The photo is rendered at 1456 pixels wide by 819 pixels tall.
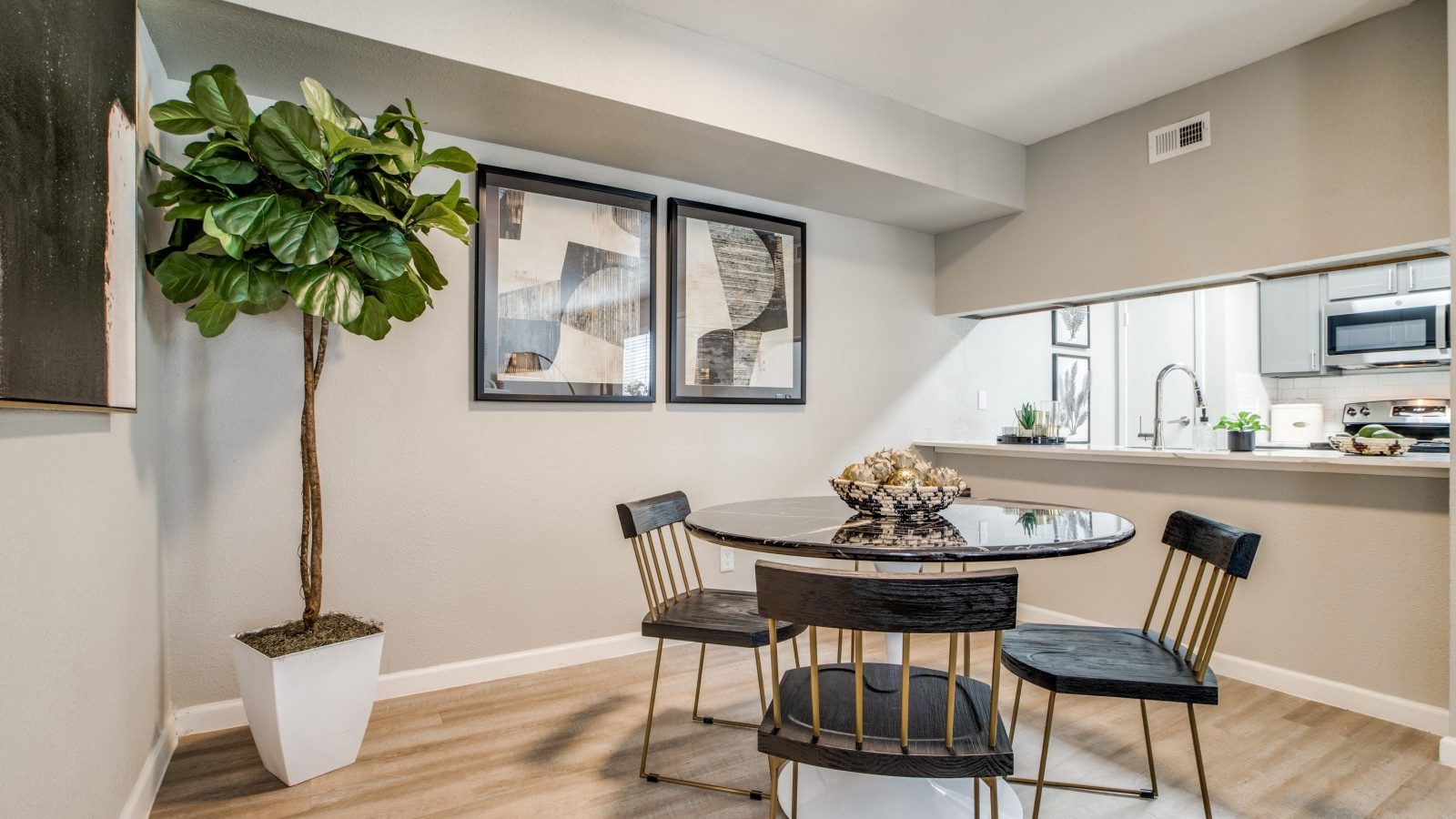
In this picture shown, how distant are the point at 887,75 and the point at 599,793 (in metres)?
2.91

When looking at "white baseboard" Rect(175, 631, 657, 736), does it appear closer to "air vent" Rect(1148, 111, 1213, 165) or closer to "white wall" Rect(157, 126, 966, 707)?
"white wall" Rect(157, 126, 966, 707)

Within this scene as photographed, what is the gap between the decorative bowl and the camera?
2.49m

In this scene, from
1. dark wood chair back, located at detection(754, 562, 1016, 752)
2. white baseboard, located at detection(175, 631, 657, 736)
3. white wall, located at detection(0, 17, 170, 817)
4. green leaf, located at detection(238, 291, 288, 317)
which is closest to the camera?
white wall, located at detection(0, 17, 170, 817)

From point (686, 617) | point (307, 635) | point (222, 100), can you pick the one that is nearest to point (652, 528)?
point (686, 617)

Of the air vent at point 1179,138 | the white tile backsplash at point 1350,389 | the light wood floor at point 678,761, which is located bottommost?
the light wood floor at point 678,761

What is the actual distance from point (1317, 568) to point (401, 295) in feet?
11.4

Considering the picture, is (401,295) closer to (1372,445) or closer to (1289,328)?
(1372,445)

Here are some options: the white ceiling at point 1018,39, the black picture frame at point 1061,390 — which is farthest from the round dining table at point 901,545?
the black picture frame at point 1061,390

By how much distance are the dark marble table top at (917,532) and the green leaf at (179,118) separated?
1659 millimetres

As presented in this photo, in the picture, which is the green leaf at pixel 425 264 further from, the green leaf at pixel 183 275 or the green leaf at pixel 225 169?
the green leaf at pixel 183 275

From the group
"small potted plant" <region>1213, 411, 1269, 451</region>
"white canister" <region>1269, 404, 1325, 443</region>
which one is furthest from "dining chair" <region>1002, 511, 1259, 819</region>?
"white canister" <region>1269, 404, 1325, 443</region>

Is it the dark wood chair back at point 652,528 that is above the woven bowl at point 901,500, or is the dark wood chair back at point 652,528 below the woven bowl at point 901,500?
below

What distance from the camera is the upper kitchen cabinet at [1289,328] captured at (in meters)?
4.53

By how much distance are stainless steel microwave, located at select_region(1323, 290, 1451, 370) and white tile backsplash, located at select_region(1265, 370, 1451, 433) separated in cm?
17
